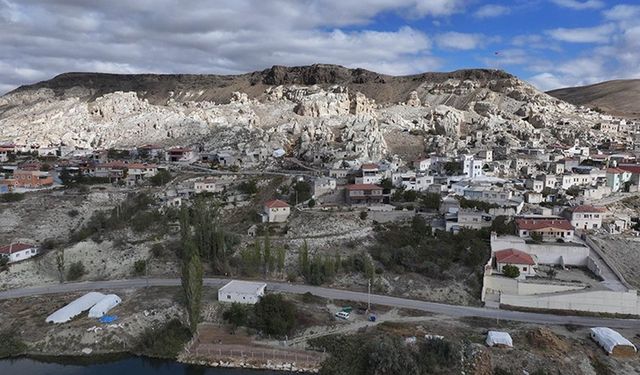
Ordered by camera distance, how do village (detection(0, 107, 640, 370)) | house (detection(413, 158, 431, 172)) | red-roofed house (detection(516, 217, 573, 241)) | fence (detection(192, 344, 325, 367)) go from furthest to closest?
house (detection(413, 158, 431, 172)) < red-roofed house (detection(516, 217, 573, 241)) < village (detection(0, 107, 640, 370)) < fence (detection(192, 344, 325, 367))

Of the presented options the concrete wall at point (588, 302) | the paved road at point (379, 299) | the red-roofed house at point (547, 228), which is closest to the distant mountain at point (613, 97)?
the red-roofed house at point (547, 228)

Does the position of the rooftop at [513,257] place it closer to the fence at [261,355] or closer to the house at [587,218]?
the house at [587,218]

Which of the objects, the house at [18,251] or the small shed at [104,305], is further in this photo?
the house at [18,251]

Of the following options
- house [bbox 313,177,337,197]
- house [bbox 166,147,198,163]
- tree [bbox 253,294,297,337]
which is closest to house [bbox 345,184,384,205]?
house [bbox 313,177,337,197]

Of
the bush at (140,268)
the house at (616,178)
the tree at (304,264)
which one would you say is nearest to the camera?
the tree at (304,264)

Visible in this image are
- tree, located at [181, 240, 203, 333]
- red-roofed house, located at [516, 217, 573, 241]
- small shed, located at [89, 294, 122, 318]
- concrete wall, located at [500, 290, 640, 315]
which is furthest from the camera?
Result: red-roofed house, located at [516, 217, 573, 241]

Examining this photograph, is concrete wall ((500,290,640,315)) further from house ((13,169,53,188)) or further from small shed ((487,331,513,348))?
house ((13,169,53,188))
